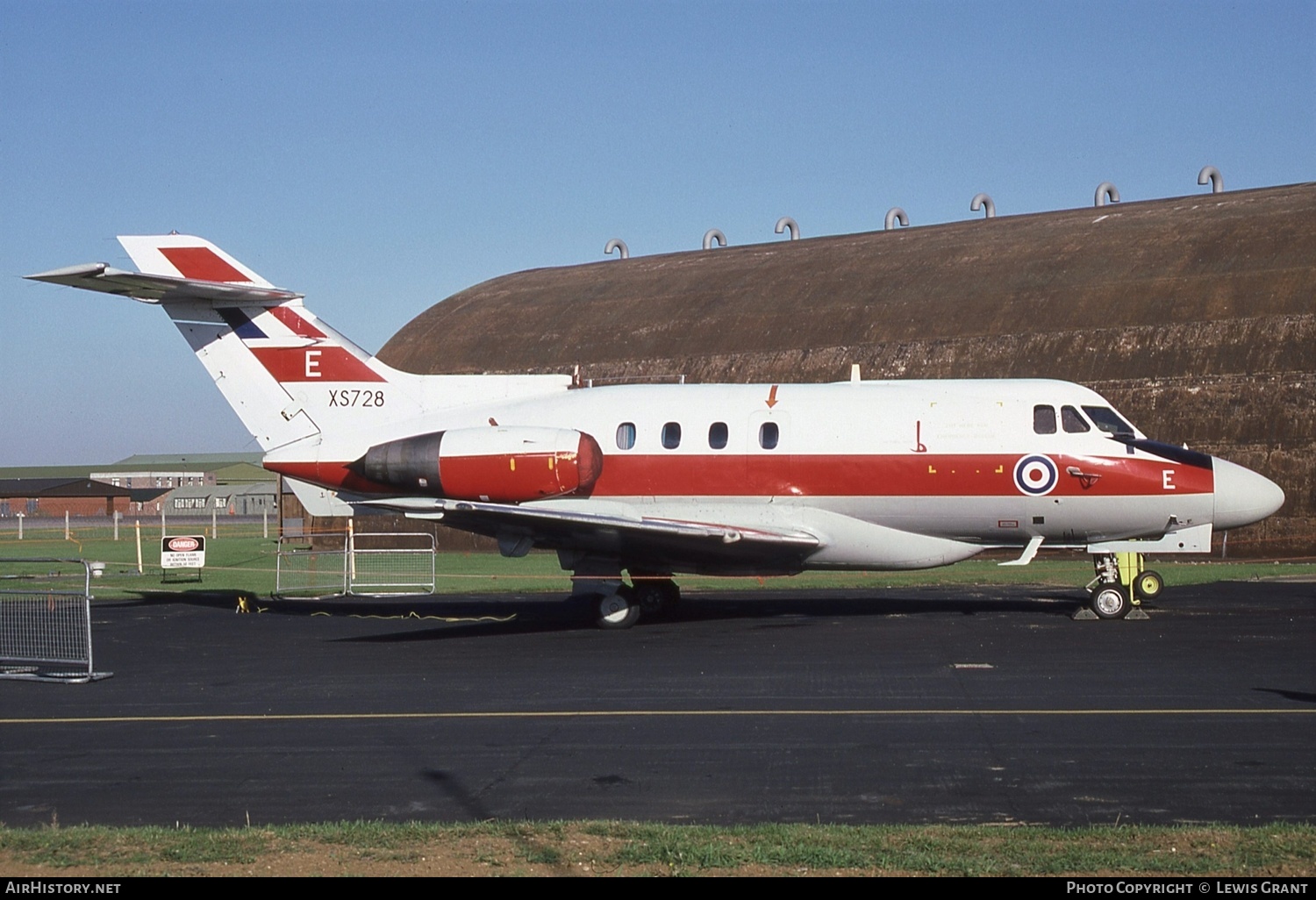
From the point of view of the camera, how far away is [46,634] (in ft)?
62.3

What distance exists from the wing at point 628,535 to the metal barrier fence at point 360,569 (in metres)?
5.47

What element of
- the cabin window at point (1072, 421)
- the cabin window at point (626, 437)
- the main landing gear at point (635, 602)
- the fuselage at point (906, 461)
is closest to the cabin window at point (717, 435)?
the fuselage at point (906, 461)

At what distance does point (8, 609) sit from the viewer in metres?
23.2

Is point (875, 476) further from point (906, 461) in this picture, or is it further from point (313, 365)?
point (313, 365)

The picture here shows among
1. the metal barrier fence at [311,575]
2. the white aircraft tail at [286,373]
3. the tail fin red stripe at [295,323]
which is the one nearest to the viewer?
the white aircraft tail at [286,373]

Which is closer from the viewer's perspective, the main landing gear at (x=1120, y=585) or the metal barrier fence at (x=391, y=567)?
the main landing gear at (x=1120, y=585)

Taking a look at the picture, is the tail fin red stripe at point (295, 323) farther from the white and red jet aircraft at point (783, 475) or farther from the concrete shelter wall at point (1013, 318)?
the concrete shelter wall at point (1013, 318)

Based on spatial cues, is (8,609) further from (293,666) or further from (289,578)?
(293,666)

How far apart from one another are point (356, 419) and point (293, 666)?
6107mm

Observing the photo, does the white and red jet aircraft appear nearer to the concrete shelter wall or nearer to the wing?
the wing

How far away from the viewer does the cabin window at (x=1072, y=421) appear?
19.4 metres

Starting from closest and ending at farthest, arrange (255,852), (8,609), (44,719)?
(255,852) < (44,719) < (8,609)

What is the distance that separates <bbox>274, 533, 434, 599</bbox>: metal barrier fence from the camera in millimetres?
26609

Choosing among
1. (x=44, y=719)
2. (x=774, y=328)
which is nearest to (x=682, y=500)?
(x=44, y=719)
